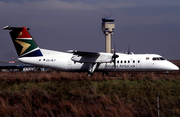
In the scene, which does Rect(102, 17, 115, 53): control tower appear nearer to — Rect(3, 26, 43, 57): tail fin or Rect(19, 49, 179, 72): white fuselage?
Rect(3, 26, 43, 57): tail fin

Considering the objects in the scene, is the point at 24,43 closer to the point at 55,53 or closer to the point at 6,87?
the point at 55,53

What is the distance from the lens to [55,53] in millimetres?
33719

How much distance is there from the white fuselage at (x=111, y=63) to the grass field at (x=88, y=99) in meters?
7.12

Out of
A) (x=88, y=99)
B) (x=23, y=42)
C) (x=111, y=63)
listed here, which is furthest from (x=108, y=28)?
(x=88, y=99)

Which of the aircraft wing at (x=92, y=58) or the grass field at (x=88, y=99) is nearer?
the grass field at (x=88, y=99)

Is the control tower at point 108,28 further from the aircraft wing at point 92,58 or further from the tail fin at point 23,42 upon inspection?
the aircraft wing at point 92,58

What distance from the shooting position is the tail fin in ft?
110

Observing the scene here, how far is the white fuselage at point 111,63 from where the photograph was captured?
3023 centimetres

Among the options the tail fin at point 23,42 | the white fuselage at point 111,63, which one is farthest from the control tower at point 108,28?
the white fuselage at point 111,63

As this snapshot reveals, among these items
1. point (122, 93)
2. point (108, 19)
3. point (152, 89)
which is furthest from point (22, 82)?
point (108, 19)

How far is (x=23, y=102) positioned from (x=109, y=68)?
17.4m

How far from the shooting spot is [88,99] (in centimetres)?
1608

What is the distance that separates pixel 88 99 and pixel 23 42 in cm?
2003

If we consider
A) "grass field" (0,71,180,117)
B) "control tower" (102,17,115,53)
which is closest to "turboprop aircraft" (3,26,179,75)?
"grass field" (0,71,180,117)
